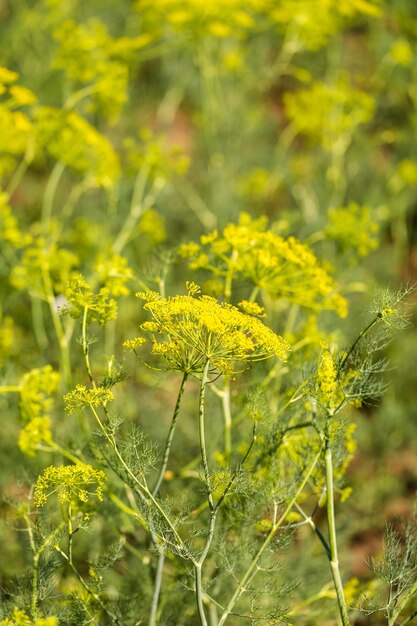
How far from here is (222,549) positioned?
231 cm

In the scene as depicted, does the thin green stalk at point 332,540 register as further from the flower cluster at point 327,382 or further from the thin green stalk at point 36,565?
the thin green stalk at point 36,565

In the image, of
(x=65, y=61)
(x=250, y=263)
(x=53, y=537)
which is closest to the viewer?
(x=53, y=537)

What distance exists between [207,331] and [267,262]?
2.07 ft

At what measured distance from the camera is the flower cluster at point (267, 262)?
2.54m

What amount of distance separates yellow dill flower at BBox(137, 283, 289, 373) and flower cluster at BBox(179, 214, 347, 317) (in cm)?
57

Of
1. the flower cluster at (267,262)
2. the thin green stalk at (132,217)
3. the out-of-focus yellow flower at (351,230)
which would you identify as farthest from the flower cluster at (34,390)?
the out-of-focus yellow flower at (351,230)

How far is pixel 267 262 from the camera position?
2531mm

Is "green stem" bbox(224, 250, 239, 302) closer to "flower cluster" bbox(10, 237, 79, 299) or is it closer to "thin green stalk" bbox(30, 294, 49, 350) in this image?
"flower cluster" bbox(10, 237, 79, 299)

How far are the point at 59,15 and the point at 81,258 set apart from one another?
117 inches

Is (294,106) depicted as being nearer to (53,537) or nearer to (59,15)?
(59,15)

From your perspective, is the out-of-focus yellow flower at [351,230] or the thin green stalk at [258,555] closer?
the thin green stalk at [258,555]

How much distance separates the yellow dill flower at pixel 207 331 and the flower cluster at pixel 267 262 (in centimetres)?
57

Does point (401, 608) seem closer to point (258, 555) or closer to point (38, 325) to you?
point (258, 555)

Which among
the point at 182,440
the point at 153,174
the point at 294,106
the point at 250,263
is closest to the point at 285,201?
the point at 294,106
